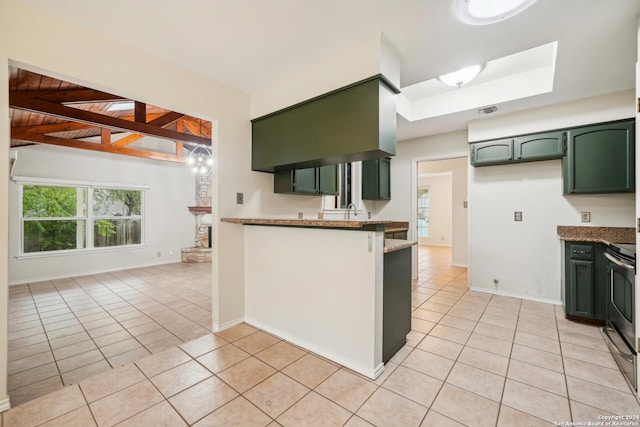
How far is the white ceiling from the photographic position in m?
1.79

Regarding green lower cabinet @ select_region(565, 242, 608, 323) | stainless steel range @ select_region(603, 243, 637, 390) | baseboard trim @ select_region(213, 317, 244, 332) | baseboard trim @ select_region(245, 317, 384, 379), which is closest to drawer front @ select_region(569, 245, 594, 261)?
green lower cabinet @ select_region(565, 242, 608, 323)

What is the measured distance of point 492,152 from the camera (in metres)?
3.83

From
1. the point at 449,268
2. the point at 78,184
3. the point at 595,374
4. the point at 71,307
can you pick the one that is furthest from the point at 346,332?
the point at 78,184

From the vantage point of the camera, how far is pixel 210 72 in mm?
2637

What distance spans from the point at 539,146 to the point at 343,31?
305cm

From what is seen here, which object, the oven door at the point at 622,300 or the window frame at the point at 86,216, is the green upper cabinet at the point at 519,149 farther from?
the window frame at the point at 86,216

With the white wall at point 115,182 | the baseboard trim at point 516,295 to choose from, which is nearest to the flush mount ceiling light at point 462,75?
the baseboard trim at point 516,295

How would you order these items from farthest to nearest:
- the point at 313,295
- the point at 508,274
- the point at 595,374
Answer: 1. the point at 508,274
2. the point at 313,295
3. the point at 595,374

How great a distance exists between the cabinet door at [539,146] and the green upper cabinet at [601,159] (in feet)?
0.30

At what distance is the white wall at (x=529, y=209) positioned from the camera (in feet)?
10.5

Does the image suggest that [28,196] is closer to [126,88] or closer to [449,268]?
[126,88]

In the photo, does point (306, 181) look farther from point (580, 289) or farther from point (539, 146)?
point (580, 289)

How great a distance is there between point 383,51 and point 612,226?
3.45 meters

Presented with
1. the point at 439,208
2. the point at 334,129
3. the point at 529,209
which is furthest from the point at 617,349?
the point at 439,208
